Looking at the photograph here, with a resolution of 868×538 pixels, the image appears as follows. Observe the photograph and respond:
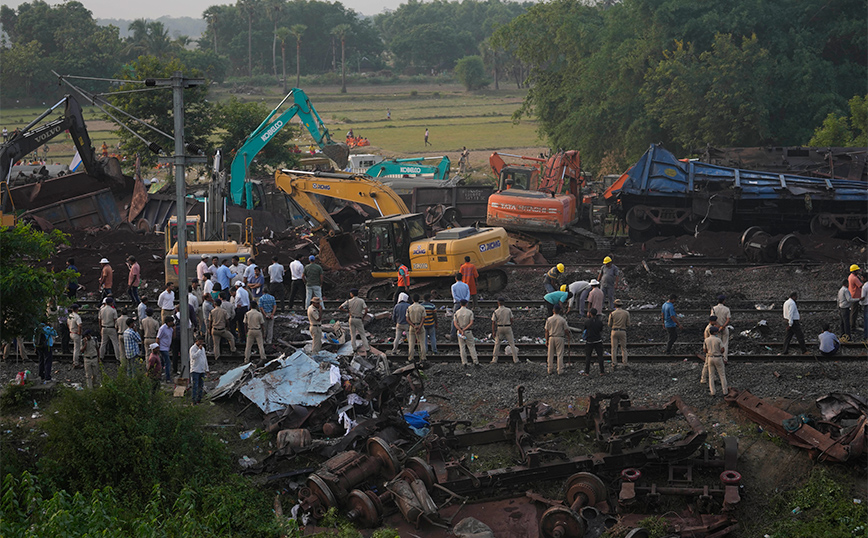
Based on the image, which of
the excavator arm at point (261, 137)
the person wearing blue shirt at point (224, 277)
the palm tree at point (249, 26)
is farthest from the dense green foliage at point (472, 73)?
the person wearing blue shirt at point (224, 277)

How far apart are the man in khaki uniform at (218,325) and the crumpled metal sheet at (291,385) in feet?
8.00

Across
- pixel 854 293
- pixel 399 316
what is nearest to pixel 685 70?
pixel 854 293

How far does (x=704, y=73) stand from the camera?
34.0m

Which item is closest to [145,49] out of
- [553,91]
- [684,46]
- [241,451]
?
[553,91]

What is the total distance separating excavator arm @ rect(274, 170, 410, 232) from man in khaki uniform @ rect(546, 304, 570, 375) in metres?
9.29

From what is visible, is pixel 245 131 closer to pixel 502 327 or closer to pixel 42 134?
pixel 42 134

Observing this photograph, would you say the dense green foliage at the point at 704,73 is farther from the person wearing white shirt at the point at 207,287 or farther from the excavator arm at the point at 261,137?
the person wearing white shirt at the point at 207,287

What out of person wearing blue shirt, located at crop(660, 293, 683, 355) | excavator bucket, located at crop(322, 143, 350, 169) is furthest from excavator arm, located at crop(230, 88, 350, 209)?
person wearing blue shirt, located at crop(660, 293, 683, 355)

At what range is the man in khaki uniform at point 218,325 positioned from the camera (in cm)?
1647

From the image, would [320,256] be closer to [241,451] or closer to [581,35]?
[241,451]

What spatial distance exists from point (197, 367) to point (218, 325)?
2363 millimetres

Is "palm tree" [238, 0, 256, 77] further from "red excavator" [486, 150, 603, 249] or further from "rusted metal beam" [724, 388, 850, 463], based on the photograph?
"rusted metal beam" [724, 388, 850, 463]

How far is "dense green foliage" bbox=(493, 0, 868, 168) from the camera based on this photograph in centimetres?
3409

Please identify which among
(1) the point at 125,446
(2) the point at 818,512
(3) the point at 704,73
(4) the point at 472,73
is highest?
(4) the point at 472,73
